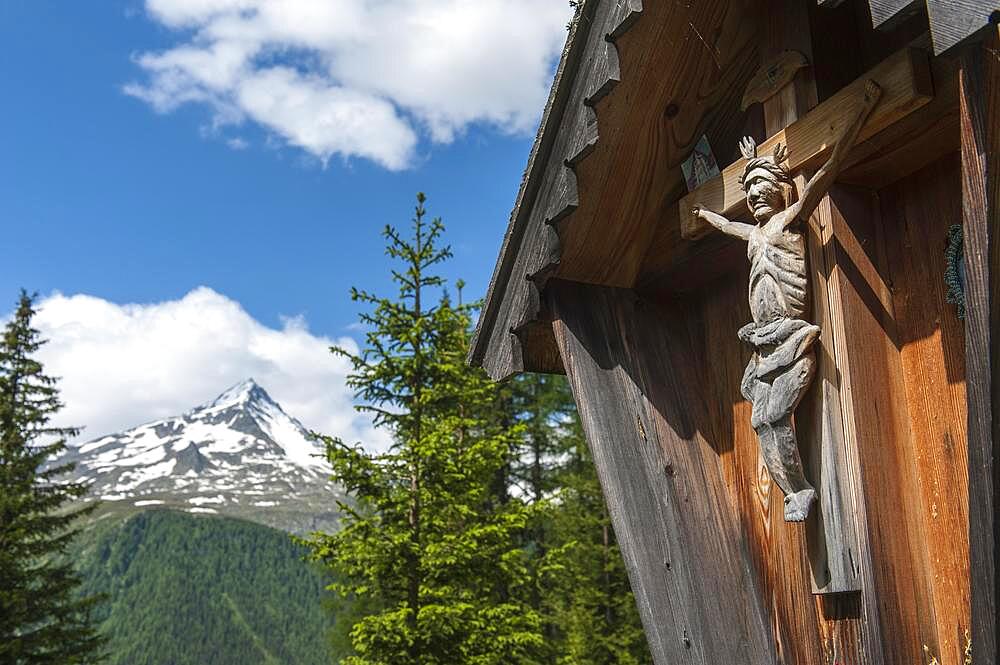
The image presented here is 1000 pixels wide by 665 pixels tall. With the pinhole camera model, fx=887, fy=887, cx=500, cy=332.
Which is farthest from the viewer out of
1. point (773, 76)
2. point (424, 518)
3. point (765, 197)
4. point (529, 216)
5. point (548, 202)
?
point (424, 518)

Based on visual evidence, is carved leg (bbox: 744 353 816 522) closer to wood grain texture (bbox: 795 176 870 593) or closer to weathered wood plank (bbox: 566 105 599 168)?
wood grain texture (bbox: 795 176 870 593)

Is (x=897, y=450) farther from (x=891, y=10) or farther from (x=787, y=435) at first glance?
(x=891, y=10)

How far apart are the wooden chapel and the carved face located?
3 centimetres

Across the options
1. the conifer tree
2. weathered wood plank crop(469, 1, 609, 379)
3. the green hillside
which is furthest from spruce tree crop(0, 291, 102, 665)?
the green hillside

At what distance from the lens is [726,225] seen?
3062 mm

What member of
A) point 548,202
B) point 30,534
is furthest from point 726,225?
point 30,534

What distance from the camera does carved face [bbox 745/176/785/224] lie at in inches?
116

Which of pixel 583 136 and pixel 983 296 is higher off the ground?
pixel 583 136

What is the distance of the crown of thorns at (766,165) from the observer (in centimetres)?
296

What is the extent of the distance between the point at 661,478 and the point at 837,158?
130 centimetres

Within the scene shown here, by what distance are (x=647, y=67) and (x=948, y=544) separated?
1.87 meters

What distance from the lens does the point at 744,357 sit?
3.41 meters

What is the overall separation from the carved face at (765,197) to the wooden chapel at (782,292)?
0.03 m

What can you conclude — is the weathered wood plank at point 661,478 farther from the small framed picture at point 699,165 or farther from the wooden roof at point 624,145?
the small framed picture at point 699,165
